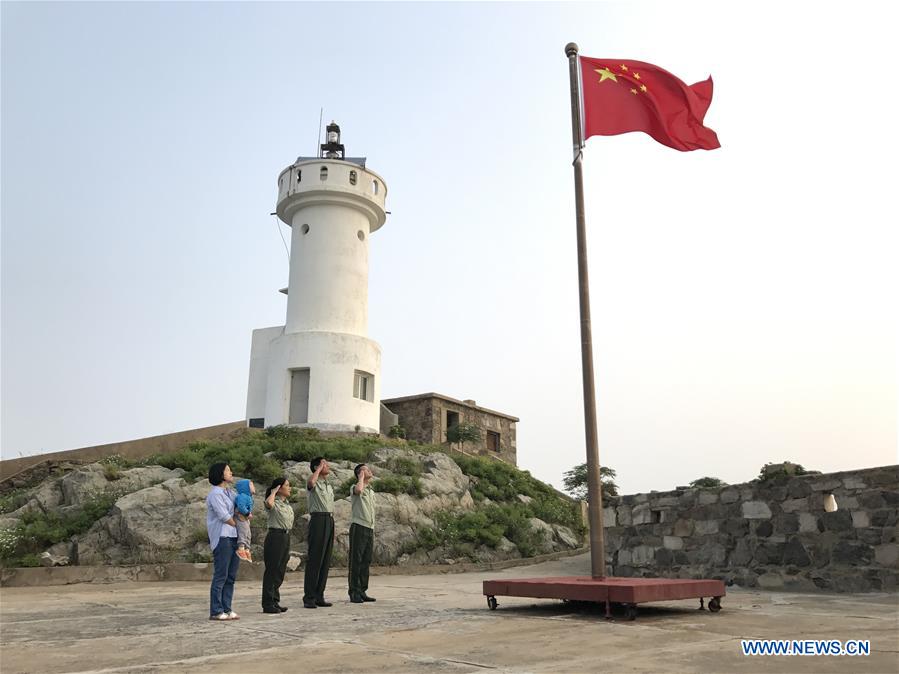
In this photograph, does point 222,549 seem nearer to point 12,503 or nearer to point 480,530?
point 480,530

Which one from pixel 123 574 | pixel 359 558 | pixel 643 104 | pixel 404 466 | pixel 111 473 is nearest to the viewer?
pixel 359 558

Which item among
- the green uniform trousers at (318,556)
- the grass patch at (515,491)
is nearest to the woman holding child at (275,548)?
the green uniform trousers at (318,556)

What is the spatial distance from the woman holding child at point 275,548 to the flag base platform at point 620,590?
2.31 m

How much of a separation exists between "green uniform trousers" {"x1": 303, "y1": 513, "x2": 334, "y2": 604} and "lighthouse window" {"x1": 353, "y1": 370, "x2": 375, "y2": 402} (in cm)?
1814

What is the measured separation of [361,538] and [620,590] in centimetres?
362

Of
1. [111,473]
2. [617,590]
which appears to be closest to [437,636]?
[617,590]

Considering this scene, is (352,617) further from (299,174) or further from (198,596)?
(299,174)

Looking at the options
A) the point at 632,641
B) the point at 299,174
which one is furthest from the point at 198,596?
the point at 299,174

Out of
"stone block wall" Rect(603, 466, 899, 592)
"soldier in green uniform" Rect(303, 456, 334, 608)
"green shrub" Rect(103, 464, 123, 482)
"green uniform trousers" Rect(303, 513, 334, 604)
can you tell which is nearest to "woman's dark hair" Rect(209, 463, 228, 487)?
"soldier in green uniform" Rect(303, 456, 334, 608)

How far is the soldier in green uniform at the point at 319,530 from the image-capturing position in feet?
26.9

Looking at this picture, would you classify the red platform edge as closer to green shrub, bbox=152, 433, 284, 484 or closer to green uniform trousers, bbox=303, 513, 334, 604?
green uniform trousers, bbox=303, 513, 334, 604

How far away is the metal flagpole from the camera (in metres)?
7.66

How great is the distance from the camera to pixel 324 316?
26891 millimetres

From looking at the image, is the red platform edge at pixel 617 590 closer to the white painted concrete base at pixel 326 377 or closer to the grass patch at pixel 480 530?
the grass patch at pixel 480 530
